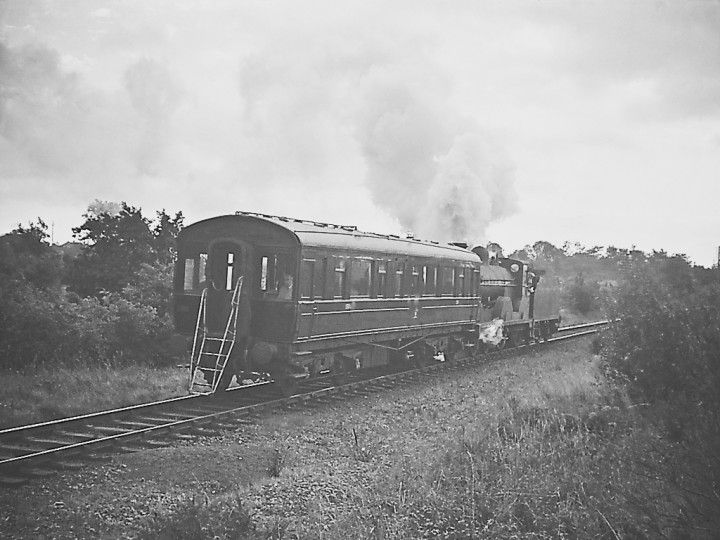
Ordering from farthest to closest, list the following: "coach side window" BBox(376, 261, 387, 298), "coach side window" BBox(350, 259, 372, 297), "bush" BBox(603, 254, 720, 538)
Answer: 1. "coach side window" BBox(376, 261, 387, 298)
2. "coach side window" BBox(350, 259, 372, 297)
3. "bush" BBox(603, 254, 720, 538)

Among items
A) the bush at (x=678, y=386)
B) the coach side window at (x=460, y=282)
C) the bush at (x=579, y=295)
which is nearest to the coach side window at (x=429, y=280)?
the coach side window at (x=460, y=282)

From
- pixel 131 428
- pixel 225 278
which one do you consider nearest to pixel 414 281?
pixel 225 278

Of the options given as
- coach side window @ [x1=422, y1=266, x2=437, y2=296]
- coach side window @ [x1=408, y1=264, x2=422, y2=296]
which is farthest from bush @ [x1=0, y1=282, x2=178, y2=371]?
coach side window @ [x1=422, y1=266, x2=437, y2=296]

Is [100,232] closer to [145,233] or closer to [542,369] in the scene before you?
[145,233]

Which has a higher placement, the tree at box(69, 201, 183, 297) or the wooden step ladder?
the tree at box(69, 201, 183, 297)

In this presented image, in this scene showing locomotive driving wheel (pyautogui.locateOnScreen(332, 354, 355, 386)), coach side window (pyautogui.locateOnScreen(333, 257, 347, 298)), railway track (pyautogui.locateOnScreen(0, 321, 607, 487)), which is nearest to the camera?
railway track (pyautogui.locateOnScreen(0, 321, 607, 487))

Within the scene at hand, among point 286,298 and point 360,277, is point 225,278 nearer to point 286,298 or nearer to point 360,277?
point 286,298

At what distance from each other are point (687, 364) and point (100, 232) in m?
16.4

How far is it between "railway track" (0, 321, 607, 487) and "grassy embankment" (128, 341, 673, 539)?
2.34 ft

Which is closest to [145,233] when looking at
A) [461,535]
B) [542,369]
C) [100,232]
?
[100,232]

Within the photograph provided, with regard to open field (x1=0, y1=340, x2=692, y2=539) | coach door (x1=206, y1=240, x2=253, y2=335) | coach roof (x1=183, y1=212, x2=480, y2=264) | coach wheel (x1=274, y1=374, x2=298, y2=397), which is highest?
coach roof (x1=183, y1=212, x2=480, y2=264)

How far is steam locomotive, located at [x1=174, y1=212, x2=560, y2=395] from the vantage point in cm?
1183

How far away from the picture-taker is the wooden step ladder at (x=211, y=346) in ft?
38.5

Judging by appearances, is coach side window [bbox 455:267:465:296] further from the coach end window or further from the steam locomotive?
the coach end window
